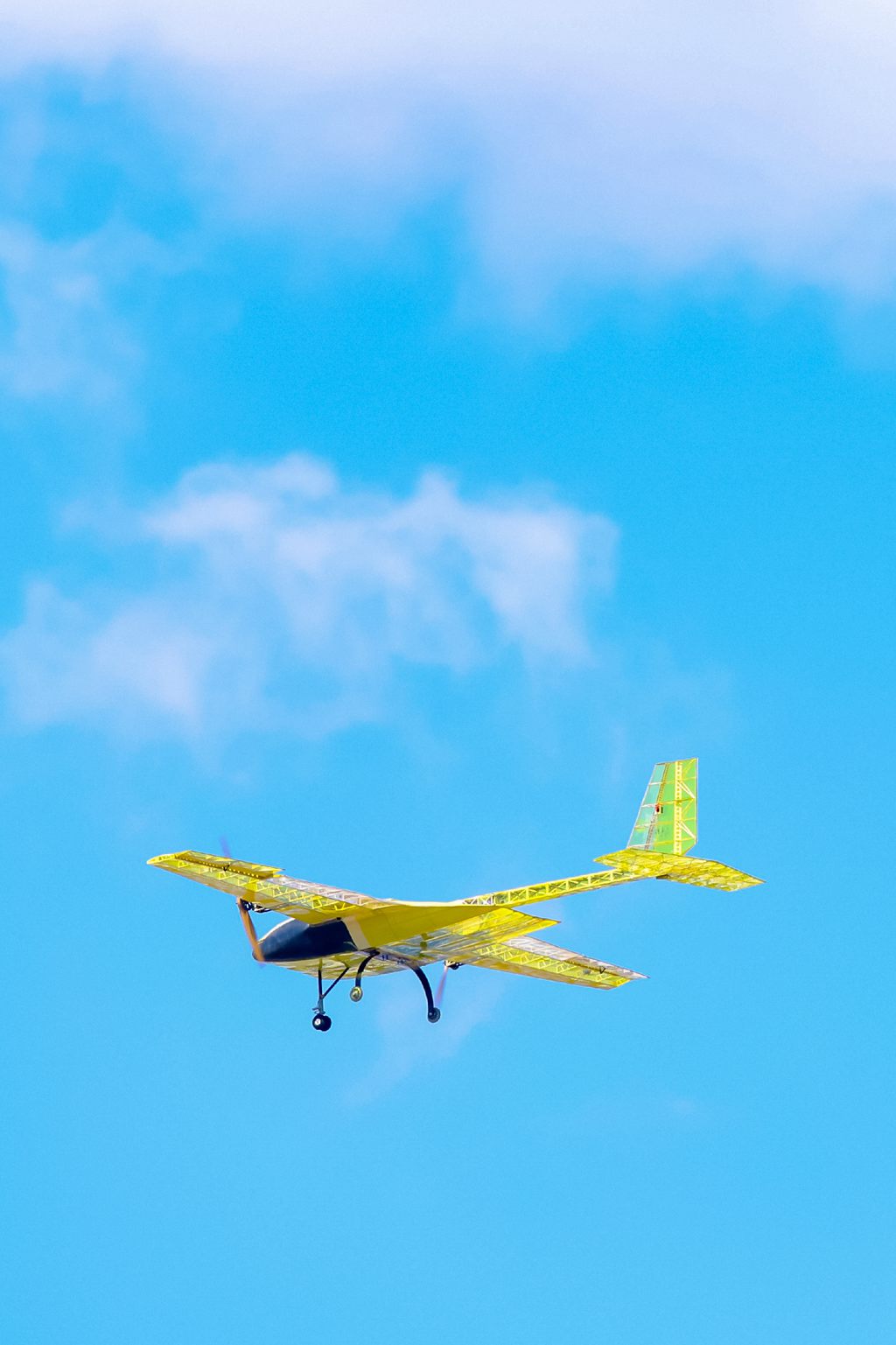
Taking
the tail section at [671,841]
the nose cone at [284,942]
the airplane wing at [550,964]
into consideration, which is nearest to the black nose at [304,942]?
the nose cone at [284,942]

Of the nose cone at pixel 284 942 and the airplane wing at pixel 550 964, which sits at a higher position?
the airplane wing at pixel 550 964

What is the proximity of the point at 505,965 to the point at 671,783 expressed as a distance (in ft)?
54.3

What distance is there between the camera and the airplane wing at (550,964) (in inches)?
3999

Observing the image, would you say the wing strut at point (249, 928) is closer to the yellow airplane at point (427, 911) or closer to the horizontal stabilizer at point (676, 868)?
the yellow airplane at point (427, 911)

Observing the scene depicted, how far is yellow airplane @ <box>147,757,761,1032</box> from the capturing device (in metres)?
88.2

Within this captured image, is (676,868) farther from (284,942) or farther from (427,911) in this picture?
(284,942)

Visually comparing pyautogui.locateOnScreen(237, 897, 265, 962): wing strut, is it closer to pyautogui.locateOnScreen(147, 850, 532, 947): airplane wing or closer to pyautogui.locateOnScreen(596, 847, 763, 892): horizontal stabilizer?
pyautogui.locateOnScreen(147, 850, 532, 947): airplane wing

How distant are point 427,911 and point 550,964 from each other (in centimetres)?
1144

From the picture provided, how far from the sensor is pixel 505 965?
103 m

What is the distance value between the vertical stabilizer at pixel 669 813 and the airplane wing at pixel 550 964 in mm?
13450

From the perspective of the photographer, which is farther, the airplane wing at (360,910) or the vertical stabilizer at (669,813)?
the airplane wing at (360,910)

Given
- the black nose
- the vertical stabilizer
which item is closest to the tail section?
the vertical stabilizer

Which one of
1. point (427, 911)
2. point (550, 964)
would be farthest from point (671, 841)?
point (550, 964)

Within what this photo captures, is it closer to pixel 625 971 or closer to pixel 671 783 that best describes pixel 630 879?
pixel 671 783
